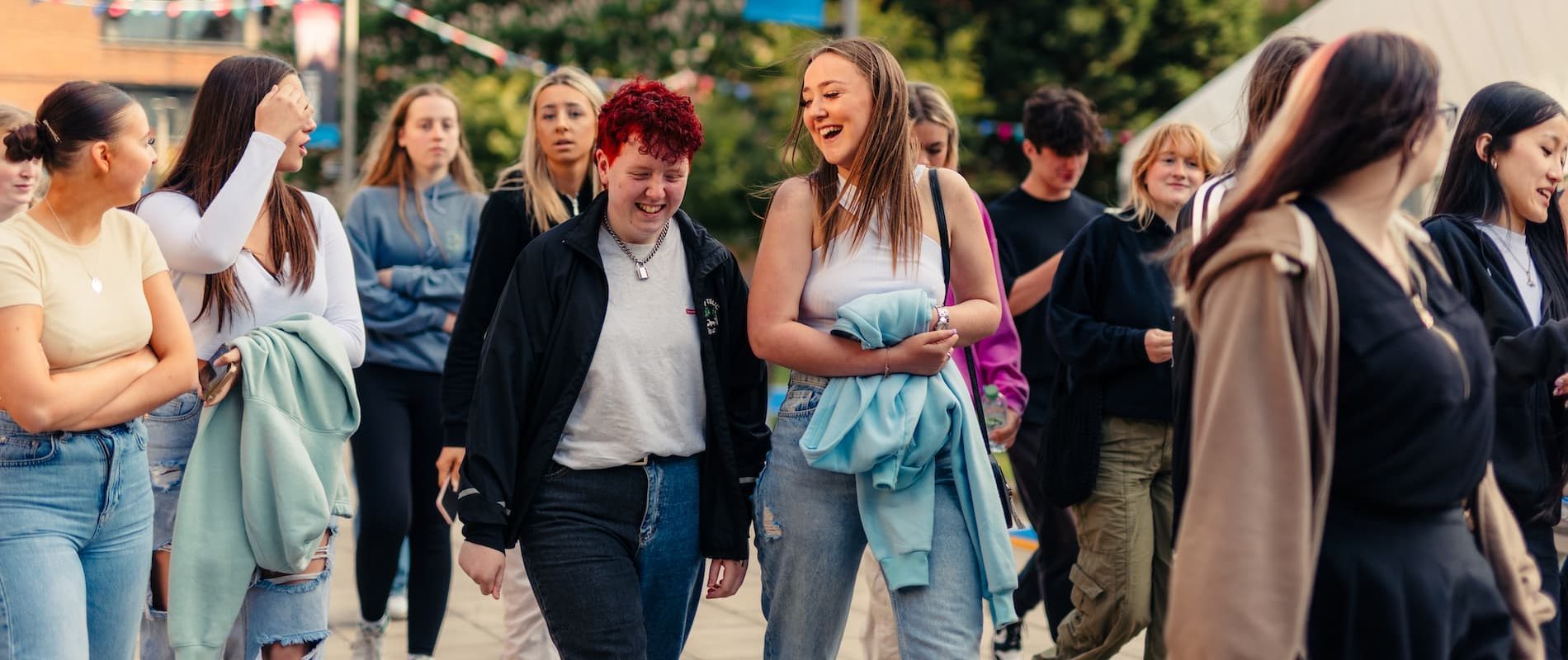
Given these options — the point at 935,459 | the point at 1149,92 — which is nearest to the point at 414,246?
the point at 935,459

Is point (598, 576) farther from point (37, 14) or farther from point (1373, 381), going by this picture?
point (37, 14)

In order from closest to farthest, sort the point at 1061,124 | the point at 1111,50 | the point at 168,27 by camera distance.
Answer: the point at 1061,124 < the point at 1111,50 < the point at 168,27

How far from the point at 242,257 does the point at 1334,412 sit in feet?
9.32

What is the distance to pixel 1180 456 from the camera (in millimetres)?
2854

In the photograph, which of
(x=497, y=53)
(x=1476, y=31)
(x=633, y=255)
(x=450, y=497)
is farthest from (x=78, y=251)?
(x=497, y=53)

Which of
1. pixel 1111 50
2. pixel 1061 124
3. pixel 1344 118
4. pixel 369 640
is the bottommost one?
pixel 369 640

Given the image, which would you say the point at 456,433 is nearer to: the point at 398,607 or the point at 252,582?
the point at 252,582

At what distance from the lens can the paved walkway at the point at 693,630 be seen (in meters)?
6.32

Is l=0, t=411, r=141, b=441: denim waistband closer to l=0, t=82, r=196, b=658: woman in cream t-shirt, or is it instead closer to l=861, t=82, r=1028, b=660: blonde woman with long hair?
l=0, t=82, r=196, b=658: woman in cream t-shirt

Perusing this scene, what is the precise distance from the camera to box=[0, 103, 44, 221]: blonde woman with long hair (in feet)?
13.7

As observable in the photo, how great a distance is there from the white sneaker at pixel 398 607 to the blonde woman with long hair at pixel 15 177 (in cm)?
309

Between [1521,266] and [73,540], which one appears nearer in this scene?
[73,540]

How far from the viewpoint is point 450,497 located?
4043mm

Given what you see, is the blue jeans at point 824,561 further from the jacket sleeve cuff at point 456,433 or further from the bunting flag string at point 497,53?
the bunting flag string at point 497,53
